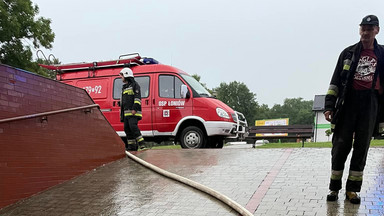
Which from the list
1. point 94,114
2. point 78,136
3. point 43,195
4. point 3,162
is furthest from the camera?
point 94,114

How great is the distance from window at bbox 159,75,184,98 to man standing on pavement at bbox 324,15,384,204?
541 centimetres

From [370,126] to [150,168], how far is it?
356 centimetres

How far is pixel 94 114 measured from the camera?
256 inches

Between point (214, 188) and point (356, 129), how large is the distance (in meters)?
1.94

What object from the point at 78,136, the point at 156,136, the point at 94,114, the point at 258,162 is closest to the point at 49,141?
the point at 78,136

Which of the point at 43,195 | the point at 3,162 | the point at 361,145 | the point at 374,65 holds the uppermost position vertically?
the point at 374,65

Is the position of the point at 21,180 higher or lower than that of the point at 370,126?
lower

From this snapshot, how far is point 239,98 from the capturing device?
87.6m

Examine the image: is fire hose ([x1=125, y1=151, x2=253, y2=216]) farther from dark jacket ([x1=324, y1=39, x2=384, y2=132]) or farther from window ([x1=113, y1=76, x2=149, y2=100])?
window ([x1=113, y1=76, x2=149, y2=100])

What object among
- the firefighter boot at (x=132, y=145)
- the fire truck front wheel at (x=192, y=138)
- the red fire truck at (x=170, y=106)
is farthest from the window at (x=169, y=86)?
the firefighter boot at (x=132, y=145)

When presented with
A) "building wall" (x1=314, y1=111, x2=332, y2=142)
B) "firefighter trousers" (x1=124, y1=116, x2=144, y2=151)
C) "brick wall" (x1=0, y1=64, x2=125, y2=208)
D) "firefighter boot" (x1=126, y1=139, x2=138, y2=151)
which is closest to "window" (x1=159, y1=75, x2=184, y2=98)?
"firefighter trousers" (x1=124, y1=116, x2=144, y2=151)

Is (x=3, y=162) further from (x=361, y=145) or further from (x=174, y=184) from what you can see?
(x=361, y=145)

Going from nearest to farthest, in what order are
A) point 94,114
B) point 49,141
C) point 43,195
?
point 43,195
point 49,141
point 94,114

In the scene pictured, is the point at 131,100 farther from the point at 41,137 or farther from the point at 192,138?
the point at 41,137
